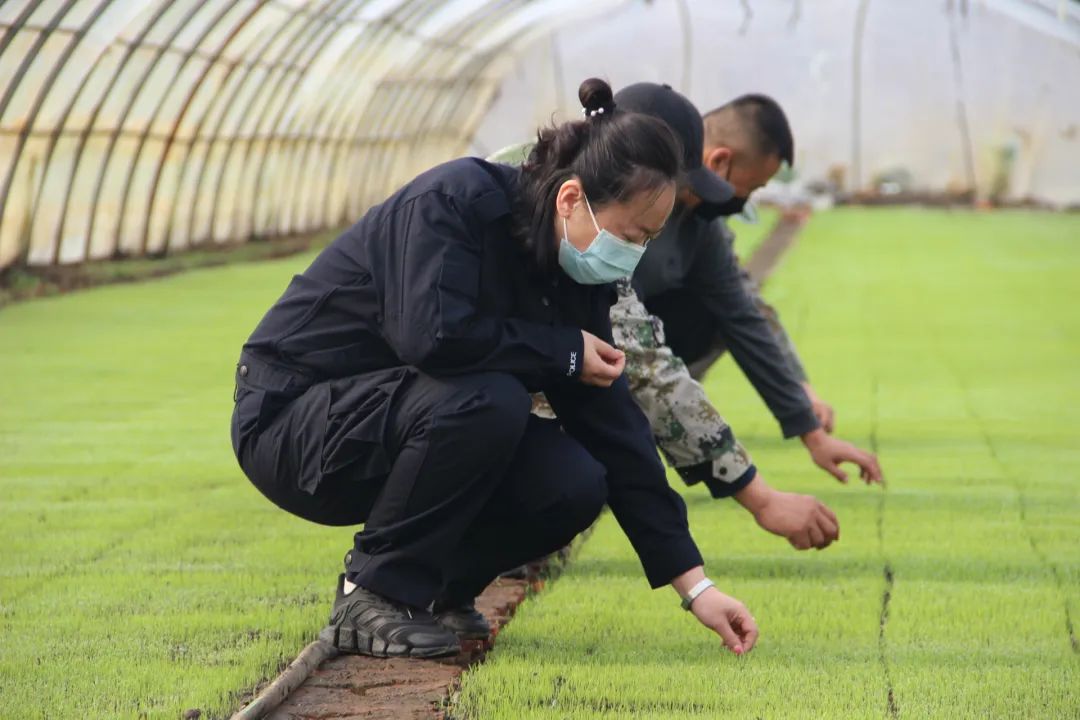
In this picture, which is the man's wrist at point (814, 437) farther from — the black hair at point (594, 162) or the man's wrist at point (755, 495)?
the black hair at point (594, 162)

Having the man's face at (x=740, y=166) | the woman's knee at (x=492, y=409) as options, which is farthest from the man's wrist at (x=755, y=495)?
the man's face at (x=740, y=166)

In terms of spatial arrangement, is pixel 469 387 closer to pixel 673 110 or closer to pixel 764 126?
pixel 673 110

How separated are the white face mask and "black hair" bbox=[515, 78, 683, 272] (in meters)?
0.03

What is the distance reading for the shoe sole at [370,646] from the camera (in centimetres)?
362

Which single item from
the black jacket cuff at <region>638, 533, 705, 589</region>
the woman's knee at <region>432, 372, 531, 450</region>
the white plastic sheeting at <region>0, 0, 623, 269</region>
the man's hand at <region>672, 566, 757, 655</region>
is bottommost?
the white plastic sheeting at <region>0, 0, 623, 269</region>

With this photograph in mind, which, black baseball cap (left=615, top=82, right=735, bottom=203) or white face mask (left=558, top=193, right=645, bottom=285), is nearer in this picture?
white face mask (left=558, top=193, right=645, bottom=285)

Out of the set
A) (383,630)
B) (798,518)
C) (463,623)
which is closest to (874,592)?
(798,518)

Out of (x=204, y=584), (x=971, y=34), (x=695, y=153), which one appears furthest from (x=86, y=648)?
(x=971, y=34)

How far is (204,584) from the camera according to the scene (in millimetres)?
4465

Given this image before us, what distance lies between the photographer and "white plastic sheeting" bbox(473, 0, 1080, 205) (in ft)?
115

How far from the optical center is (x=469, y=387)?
3.47 metres

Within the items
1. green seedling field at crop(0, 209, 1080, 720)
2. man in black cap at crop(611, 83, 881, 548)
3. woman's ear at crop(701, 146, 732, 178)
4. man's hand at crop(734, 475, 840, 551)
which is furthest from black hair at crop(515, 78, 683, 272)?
woman's ear at crop(701, 146, 732, 178)

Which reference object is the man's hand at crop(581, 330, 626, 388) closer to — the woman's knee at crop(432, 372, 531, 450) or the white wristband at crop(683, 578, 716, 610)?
the woman's knee at crop(432, 372, 531, 450)

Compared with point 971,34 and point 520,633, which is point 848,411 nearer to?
point 520,633
